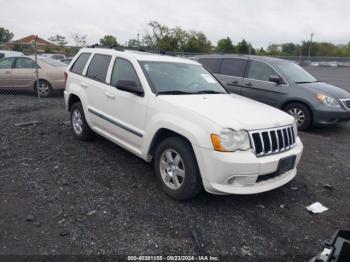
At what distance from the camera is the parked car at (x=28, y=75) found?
10.4 meters

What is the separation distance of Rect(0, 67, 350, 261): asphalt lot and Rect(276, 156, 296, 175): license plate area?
48cm

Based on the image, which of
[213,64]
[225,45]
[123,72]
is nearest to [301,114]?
[213,64]

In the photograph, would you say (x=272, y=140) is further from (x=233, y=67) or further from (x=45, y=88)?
(x=45, y=88)

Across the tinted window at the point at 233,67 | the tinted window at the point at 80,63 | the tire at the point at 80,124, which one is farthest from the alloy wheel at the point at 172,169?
the tinted window at the point at 233,67

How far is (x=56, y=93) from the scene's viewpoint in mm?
10852

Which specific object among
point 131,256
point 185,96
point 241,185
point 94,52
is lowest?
point 131,256

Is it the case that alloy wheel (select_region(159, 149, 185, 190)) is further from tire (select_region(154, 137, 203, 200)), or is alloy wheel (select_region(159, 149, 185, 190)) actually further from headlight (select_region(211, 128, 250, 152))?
headlight (select_region(211, 128, 250, 152))

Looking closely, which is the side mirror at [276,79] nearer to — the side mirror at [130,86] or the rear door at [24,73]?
the side mirror at [130,86]

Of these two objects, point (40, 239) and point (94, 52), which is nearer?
point (40, 239)

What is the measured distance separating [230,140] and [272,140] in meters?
0.58

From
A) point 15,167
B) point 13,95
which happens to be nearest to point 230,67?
point 15,167

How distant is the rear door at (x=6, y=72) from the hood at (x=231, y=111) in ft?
28.2

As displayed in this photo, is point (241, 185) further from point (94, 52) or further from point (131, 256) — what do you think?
point (94, 52)

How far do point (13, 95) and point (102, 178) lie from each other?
8.34m
